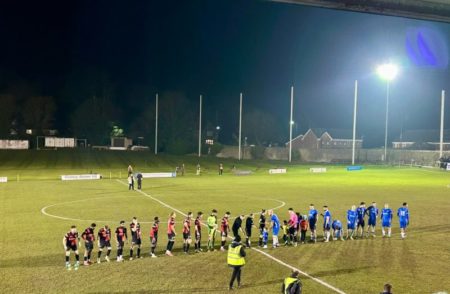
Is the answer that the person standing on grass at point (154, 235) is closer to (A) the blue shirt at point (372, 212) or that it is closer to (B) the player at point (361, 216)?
(B) the player at point (361, 216)

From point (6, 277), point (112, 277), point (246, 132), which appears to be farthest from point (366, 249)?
point (246, 132)

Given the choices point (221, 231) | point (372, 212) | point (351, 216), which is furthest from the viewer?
point (372, 212)

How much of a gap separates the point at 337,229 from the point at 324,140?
325 feet

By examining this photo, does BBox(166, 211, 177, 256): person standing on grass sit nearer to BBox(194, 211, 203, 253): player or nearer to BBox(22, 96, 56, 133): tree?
BBox(194, 211, 203, 253): player

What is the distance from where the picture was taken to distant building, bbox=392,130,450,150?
409 ft

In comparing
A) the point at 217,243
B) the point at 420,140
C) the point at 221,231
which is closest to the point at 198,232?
the point at 221,231

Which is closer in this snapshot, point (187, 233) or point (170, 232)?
point (170, 232)

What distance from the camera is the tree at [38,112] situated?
12625 centimetres

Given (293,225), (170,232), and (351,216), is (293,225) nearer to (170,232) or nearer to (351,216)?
(351,216)

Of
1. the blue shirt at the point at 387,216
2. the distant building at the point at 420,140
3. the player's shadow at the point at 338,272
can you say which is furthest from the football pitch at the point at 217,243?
the distant building at the point at 420,140

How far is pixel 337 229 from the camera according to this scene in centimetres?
2412

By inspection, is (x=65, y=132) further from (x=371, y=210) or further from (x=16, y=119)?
(x=371, y=210)

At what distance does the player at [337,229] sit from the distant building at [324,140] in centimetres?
9627

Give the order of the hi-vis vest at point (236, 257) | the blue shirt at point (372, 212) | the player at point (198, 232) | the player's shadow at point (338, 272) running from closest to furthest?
the hi-vis vest at point (236, 257) → the player's shadow at point (338, 272) → the player at point (198, 232) → the blue shirt at point (372, 212)
